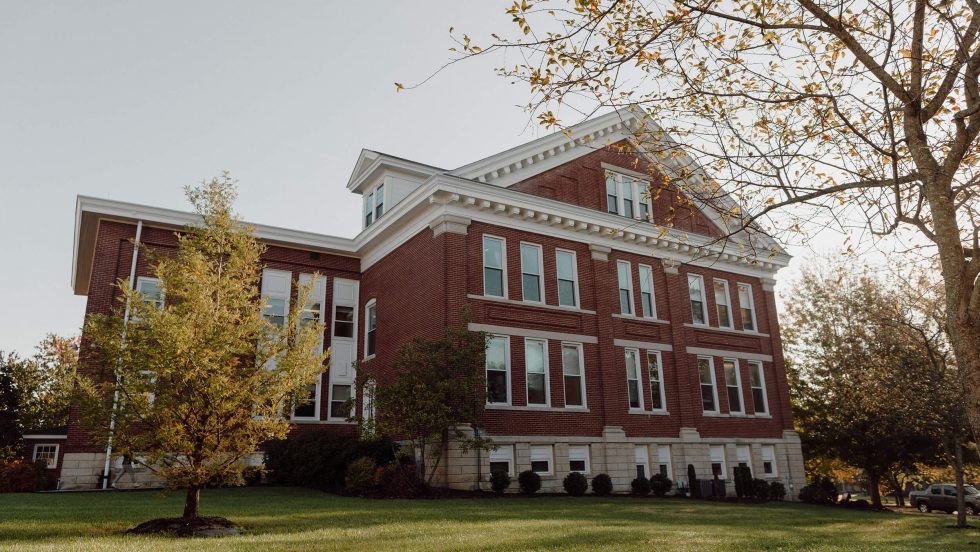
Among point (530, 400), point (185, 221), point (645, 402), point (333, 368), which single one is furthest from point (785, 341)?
point (185, 221)

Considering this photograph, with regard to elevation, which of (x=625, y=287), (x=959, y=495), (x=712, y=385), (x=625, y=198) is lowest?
(x=959, y=495)

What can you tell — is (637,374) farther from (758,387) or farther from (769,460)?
(769,460)

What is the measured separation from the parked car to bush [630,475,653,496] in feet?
64.6

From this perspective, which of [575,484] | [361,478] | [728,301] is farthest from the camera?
[728,301]

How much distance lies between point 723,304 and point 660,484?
31.0 feet

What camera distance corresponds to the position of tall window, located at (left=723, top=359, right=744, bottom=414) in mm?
27469

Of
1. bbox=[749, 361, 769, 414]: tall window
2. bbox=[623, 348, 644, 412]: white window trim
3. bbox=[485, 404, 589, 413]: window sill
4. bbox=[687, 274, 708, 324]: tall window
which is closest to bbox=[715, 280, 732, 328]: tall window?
bbox=[687, 274, 708, 324]: tall window

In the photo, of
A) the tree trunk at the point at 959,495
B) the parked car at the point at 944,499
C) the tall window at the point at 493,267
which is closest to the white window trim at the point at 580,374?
the tall window at the point at 493,267

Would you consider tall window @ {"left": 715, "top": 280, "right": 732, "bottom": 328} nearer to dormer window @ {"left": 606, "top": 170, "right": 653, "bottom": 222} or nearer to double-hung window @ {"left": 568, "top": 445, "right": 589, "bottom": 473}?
dormer window @ {"left": 606, "top": 170, "right": 653, "bottom": 222}

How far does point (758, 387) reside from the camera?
28.5 meters

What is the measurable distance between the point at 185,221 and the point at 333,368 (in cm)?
758

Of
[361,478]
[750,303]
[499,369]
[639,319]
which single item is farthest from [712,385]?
[361,478]

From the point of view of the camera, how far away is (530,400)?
2188 centimetres

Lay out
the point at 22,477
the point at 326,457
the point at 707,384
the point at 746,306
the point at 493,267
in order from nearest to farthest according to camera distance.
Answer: the point at 22,477 → the point at 326,457 → the point at 493,267 → the point at 707,384 → the point at 746,306
